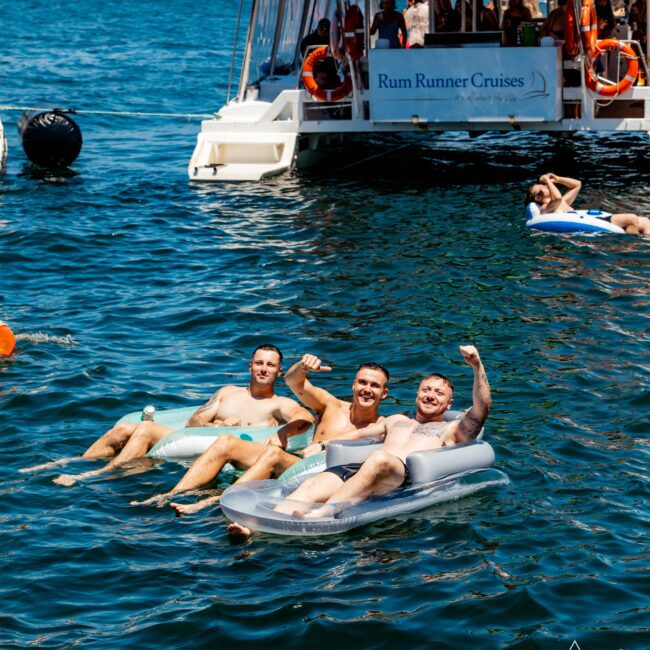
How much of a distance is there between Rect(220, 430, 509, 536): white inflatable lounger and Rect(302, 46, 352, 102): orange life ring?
10.8 m

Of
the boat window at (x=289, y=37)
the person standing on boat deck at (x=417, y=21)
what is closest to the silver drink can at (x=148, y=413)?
the person standing on boat deck at (x=417, y=21)

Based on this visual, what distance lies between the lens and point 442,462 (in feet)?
26.8

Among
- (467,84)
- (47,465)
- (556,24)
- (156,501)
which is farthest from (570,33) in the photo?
(156,501)

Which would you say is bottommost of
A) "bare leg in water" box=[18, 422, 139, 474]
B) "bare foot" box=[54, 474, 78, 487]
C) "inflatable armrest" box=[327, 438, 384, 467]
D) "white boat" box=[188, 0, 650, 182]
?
"bare foot" box=[54, 474, 78, 487]

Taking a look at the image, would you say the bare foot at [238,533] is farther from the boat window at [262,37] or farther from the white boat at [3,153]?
the boat window at [262,37]

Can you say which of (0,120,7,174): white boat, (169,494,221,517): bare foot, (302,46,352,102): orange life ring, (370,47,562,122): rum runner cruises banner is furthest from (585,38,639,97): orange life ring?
(169,494,221,517): bare foot

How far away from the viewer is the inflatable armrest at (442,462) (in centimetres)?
815

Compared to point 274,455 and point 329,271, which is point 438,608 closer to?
point 274,455

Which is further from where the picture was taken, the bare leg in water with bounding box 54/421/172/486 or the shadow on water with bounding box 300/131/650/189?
the shadow on water with bounding box 300/131/650/189

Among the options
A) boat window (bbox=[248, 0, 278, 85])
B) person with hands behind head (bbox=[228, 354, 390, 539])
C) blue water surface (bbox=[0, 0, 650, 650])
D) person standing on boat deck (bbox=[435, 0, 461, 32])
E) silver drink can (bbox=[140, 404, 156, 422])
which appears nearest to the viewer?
blue water surface (bbox=[0, 0, 650, 650])

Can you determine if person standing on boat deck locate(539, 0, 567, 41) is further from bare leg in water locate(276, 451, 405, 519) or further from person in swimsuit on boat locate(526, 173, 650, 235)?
bare leg in water locate(276, 451, 405, 519)

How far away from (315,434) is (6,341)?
3.67 meters

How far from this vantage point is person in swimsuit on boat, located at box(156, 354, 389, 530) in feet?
27.9

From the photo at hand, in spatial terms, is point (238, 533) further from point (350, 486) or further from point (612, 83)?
point (612, 83)
